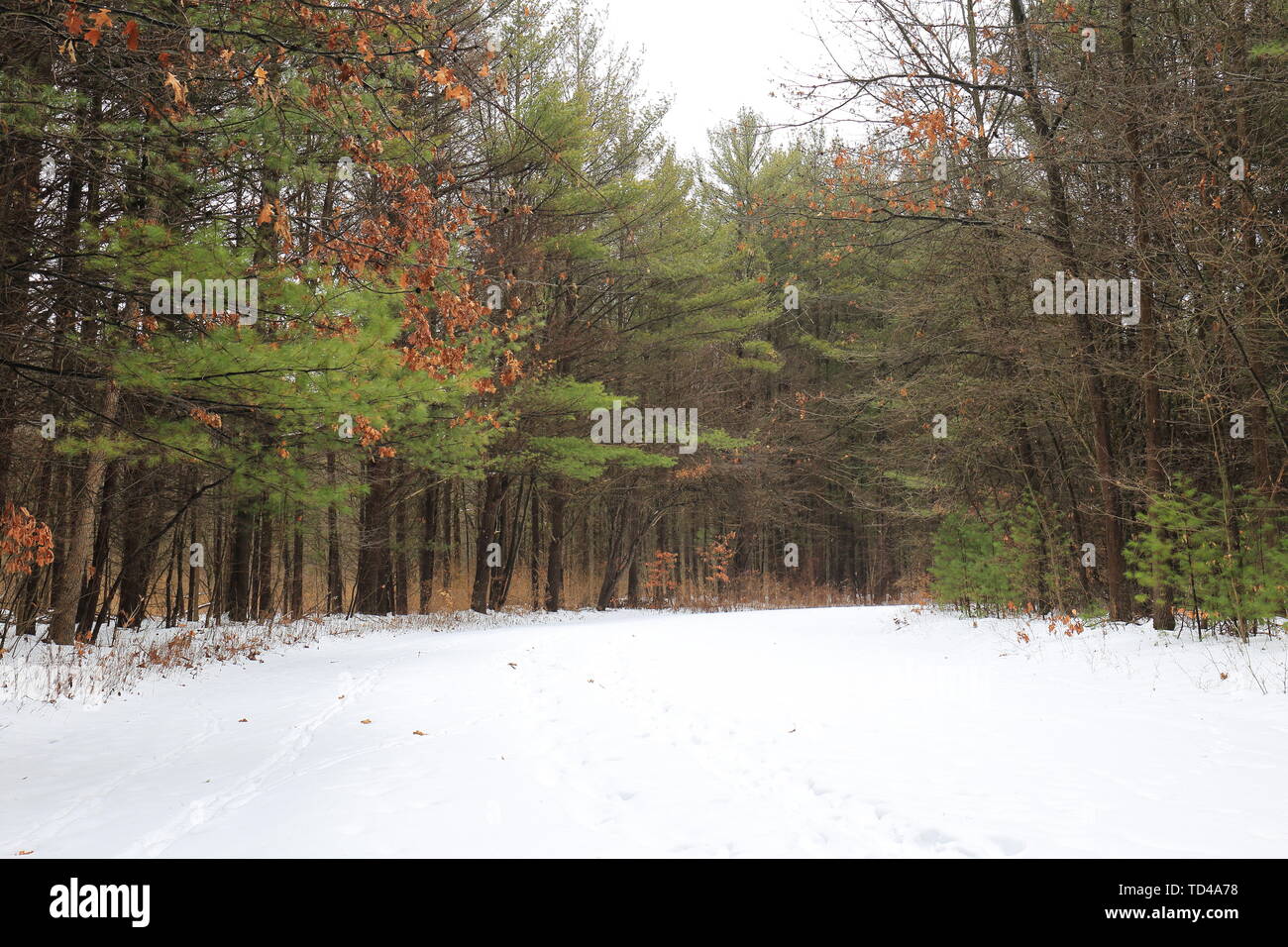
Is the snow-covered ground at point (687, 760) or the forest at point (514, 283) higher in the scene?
the forest at point (514, 283)

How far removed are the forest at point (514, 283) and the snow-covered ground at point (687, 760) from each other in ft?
5.62

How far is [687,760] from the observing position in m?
5.26

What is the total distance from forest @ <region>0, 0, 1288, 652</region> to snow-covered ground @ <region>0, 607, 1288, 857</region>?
1712 mm

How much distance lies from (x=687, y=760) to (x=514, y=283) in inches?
270

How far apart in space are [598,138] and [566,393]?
7.01 m

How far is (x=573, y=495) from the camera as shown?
74.2ft

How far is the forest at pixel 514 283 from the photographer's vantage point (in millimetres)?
7117

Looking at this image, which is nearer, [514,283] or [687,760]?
[687,760]

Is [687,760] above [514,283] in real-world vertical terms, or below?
below

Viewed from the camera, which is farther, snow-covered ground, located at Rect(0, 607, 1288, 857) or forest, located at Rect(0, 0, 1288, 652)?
forest, located at Rect(0, 0, 1288, 652)

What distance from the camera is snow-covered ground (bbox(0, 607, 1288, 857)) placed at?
3.76m

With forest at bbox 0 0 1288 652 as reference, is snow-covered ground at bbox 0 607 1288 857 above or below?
below

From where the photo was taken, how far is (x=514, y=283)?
1032 cm
